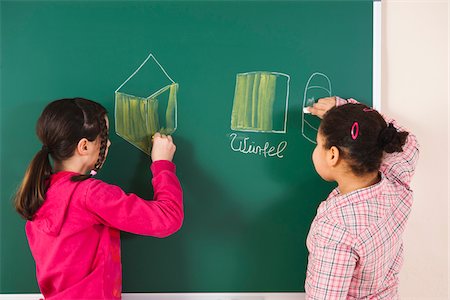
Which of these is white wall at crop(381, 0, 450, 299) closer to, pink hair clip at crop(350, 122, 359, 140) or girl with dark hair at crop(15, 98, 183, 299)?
pink hair clip at crop(350, 122, 359, 140)

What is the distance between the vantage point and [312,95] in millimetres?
1367

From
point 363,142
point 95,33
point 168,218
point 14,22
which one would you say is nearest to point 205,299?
point 168,218

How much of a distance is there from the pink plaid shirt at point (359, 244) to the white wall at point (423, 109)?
0.31m

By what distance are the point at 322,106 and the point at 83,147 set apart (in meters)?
0.73

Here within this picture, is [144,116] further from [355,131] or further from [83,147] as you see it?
[355,131]

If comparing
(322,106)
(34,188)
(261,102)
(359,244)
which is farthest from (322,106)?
(34,188)

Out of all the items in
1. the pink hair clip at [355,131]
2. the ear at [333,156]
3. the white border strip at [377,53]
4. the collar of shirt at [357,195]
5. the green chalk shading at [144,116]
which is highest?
the white border strip at [377,53]

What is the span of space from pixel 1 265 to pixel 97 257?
41cm

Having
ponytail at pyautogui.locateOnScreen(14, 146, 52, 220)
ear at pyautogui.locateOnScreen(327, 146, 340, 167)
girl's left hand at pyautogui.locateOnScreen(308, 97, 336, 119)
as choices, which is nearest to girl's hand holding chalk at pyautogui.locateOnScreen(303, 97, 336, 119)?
girl's left hand at pyautogui.locateOnScreen(308, 97, 336, 119)

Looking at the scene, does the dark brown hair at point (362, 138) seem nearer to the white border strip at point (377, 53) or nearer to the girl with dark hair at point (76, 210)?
the white border strip at point (377, 53)

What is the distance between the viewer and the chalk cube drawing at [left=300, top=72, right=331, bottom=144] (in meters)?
1.37

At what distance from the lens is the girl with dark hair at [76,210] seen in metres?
1.13

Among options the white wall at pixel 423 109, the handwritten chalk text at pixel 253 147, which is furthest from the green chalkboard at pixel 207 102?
the white wall at pixel 423 109

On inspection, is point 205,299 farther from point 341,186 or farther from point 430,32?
point 430,32
